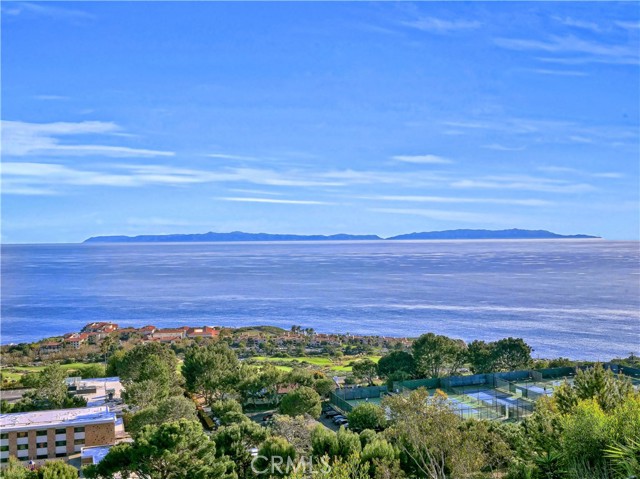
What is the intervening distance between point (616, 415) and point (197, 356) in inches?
801

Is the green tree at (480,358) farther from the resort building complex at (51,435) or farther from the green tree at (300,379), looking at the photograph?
the resort building complex at (51,435)

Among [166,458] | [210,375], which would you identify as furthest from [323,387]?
[166,458]

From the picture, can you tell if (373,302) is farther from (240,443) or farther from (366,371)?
(240,443)

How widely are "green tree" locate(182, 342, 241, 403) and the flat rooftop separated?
5.98 meters

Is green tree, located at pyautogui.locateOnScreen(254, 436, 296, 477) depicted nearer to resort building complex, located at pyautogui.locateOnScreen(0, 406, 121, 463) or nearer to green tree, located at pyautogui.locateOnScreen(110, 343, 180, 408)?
resort building complex, located at pyautogui.locateOnScreen(0, 406, 121, 463)

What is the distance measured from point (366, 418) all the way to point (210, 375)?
10064 millimetres

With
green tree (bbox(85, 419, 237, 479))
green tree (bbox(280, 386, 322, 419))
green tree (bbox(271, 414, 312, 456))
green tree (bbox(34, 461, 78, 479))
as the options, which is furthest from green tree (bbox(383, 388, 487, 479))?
green tree (bbox(280, 386, 322, 419))

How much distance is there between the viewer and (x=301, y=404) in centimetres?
2320

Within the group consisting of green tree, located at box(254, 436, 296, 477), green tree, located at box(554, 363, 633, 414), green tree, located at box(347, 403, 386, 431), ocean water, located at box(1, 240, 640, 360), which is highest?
green tree, located at box(554, 363, 633, 414)

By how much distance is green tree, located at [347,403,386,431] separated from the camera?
21016mm

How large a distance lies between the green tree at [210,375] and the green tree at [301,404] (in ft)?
15.2

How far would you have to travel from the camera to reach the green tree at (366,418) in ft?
68.9

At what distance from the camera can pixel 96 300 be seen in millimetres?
88875

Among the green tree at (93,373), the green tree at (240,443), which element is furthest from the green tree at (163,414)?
the green tree at (93,373)
